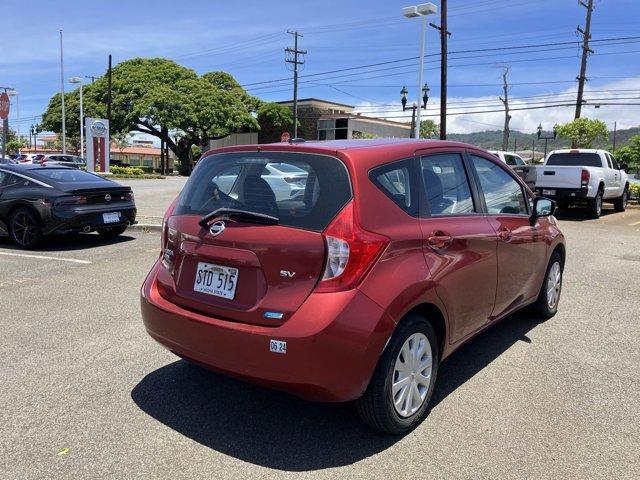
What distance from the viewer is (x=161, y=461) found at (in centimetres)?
284

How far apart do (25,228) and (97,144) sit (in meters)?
27.9

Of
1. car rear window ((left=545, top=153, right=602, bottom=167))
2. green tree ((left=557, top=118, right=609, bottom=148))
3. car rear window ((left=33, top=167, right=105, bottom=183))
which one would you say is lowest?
car rear window ((left=33, top=167, right=105, bottom=183))

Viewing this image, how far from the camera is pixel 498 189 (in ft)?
14.3

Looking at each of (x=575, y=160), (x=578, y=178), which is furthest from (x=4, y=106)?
(x=575, y=160)

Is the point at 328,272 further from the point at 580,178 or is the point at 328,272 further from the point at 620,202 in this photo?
the point at 620,202

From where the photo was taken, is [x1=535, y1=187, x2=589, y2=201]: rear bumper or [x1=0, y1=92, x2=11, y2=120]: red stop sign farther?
[x1=0, y1=92, x2=11, y2=120]: red stop sign

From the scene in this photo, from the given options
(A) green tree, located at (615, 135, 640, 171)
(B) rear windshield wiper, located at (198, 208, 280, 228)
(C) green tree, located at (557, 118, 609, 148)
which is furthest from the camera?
(A) green tree, located at (615, 135, 640, 171)

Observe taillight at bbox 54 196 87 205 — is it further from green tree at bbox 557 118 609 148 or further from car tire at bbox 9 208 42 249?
green tree at bbox 557 118 609 148

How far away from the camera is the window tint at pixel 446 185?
3455mm

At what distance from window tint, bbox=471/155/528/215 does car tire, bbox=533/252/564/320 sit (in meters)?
0.83

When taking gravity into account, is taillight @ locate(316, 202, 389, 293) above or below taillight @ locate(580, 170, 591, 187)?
below

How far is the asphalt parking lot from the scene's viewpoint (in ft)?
9.29

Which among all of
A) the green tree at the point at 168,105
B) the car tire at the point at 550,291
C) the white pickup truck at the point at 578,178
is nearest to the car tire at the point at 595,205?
the white pickup truck at the point at 578,178

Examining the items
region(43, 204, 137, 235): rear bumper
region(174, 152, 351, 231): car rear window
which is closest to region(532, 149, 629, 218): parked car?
region(43, 204, 137, 235): rear bumper
